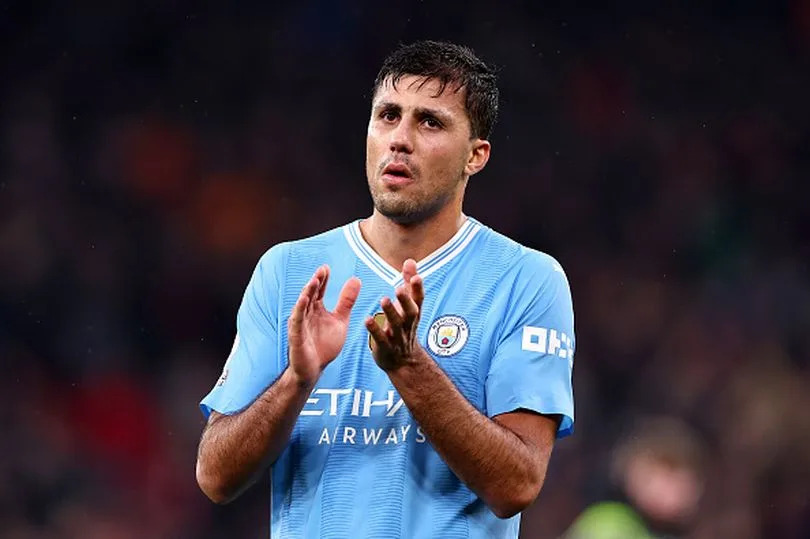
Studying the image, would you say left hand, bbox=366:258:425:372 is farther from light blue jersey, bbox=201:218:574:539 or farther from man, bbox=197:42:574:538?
light blue jersey, bbox=201:218:574:539

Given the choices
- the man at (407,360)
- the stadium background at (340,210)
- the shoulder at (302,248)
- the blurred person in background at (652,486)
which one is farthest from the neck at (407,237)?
the stadium background at (340,210)

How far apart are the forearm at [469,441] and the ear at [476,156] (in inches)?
33.0

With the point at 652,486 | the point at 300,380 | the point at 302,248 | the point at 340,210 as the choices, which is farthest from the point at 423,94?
the point at 340,210

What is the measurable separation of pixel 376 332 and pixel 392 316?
6 centimetres

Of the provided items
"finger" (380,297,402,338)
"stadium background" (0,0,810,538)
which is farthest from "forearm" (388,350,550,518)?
"stadium background" (0,0,810,538)

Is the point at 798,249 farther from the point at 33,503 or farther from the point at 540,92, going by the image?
the point at 33,503

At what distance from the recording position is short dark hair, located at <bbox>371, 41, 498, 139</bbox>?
12.6 feet

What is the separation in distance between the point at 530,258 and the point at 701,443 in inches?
184

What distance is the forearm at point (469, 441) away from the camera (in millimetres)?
3246

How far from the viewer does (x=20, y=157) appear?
27.8ft

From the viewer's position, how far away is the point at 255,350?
12.1 ft

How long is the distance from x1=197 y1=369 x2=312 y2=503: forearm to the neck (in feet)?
1.94

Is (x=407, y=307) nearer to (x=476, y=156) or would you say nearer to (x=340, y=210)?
(x=476, y=156)

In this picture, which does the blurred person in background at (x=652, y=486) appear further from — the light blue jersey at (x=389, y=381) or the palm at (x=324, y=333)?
the palm at (x=324, y=333)
